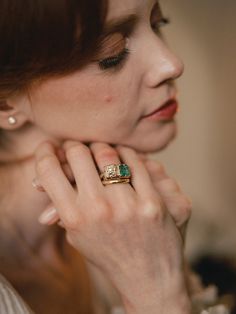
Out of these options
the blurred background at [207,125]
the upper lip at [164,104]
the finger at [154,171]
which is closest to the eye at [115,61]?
the upper lip at [164,104]

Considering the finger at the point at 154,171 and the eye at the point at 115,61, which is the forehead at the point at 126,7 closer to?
the eye at the point at 115,61

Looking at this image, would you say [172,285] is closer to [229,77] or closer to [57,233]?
[57,233]

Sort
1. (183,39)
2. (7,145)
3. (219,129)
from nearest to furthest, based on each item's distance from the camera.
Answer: (7,145)
(183,39)
(219,129)

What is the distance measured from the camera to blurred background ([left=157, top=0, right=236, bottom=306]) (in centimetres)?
209

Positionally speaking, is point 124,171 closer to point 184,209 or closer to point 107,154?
point 107,154

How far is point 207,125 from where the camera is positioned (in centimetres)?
229

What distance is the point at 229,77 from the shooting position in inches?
85.6

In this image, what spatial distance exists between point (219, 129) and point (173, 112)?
1338 mm

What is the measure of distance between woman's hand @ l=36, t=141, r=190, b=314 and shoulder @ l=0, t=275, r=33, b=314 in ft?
0.51

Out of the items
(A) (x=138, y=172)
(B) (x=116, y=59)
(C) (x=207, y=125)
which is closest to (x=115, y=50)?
(B) (x=116, y=59)

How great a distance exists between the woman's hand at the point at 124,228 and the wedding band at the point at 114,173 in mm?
17

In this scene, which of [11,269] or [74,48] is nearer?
[74,48]

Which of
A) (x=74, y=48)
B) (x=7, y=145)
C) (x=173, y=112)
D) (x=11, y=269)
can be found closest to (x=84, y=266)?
(x=11, y=269)

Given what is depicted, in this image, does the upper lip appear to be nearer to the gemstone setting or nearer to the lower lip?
the lower lip
